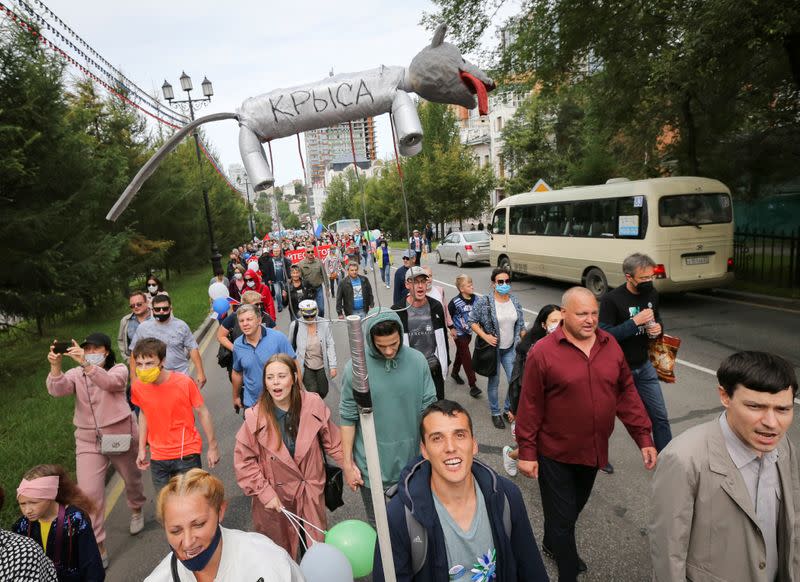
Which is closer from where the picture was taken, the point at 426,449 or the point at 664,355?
the point at 426,449

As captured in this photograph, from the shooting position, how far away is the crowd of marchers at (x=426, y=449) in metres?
1.81

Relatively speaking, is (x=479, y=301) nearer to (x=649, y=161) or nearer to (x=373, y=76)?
(x=373, y=76)

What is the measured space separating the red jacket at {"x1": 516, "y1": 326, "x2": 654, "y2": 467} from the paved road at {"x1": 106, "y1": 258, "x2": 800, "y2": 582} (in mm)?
979

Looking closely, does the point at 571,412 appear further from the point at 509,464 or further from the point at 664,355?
the point at 509,464

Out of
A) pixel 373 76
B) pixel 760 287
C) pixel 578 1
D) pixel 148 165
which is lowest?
pixel 760 287

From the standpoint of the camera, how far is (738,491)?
1851mm

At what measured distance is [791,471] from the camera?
75.5 inches

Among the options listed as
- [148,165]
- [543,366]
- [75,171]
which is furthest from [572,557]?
[75,171]

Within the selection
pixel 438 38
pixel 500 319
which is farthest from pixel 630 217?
pixel 438 38

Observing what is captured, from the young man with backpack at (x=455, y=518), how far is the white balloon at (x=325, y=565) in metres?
0.75

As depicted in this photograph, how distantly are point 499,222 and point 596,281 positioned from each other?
4.96 meters

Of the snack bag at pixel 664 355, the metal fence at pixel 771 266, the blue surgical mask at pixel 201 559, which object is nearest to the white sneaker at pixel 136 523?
the blue surgical mask at pixel 201 559

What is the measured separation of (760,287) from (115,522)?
44.2 ft

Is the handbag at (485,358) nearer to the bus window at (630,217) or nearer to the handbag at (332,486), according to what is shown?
the handbag at (332,486)
